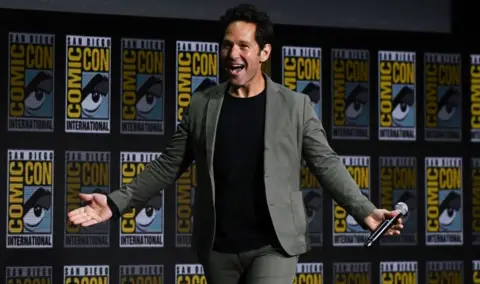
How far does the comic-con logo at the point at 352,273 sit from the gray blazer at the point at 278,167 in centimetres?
220

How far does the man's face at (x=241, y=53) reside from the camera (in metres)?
3.03

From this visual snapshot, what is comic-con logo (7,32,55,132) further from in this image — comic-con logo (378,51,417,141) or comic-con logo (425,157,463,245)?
comic-con logo (425,157,463,245)

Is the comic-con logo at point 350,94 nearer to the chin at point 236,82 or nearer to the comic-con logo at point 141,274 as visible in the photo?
the comic-con logo at point 141,274

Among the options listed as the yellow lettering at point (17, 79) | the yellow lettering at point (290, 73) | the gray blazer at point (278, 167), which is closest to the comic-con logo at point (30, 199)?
the yellow lettering at point (17, 79)

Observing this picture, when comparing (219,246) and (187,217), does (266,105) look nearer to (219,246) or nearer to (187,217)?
(219,246)

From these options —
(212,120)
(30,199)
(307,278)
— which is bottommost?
(307,278)

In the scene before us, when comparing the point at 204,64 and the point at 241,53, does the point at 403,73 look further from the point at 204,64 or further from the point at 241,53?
the point at 241,53

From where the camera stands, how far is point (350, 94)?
17.3ft

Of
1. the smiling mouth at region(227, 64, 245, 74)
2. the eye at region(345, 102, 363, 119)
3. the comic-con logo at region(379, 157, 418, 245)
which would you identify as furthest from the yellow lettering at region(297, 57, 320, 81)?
the smiling mouth at region(227, 64, 245, 74)

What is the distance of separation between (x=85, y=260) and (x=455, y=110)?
221 centimetres

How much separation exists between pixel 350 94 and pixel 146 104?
1.13 metres

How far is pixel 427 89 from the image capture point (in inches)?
212

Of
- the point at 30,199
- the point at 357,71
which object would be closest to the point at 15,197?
the point at 30,199

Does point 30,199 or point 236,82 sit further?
point 30,199
